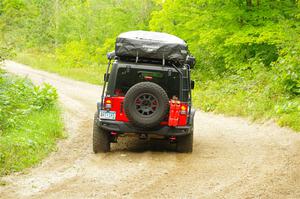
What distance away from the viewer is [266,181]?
7.01 meters

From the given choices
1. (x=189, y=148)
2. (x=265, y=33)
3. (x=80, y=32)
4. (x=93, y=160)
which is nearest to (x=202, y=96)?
(x=265, y=33)

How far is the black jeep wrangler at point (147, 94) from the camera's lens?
29.1 feet

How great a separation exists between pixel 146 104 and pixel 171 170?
1.58 meters

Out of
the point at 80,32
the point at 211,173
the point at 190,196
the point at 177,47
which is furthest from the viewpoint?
the point at 80,32

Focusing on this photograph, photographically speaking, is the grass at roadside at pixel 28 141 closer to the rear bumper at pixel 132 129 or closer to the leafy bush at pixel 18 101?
the leafy bush at pixel 18 101

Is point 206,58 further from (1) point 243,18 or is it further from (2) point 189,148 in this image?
(2) point 189,148

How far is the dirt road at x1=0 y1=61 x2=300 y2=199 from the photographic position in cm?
646

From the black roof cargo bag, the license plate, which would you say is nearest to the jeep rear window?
the black roof cargo bag

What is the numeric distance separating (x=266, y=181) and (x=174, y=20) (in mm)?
18545

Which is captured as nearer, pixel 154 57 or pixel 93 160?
pixel 93 160

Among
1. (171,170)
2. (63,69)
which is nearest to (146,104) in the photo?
(171,170)

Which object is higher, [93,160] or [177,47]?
[177,47]

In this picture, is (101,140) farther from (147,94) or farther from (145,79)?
(145,79)

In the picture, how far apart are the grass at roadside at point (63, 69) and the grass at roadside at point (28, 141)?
16324mm
